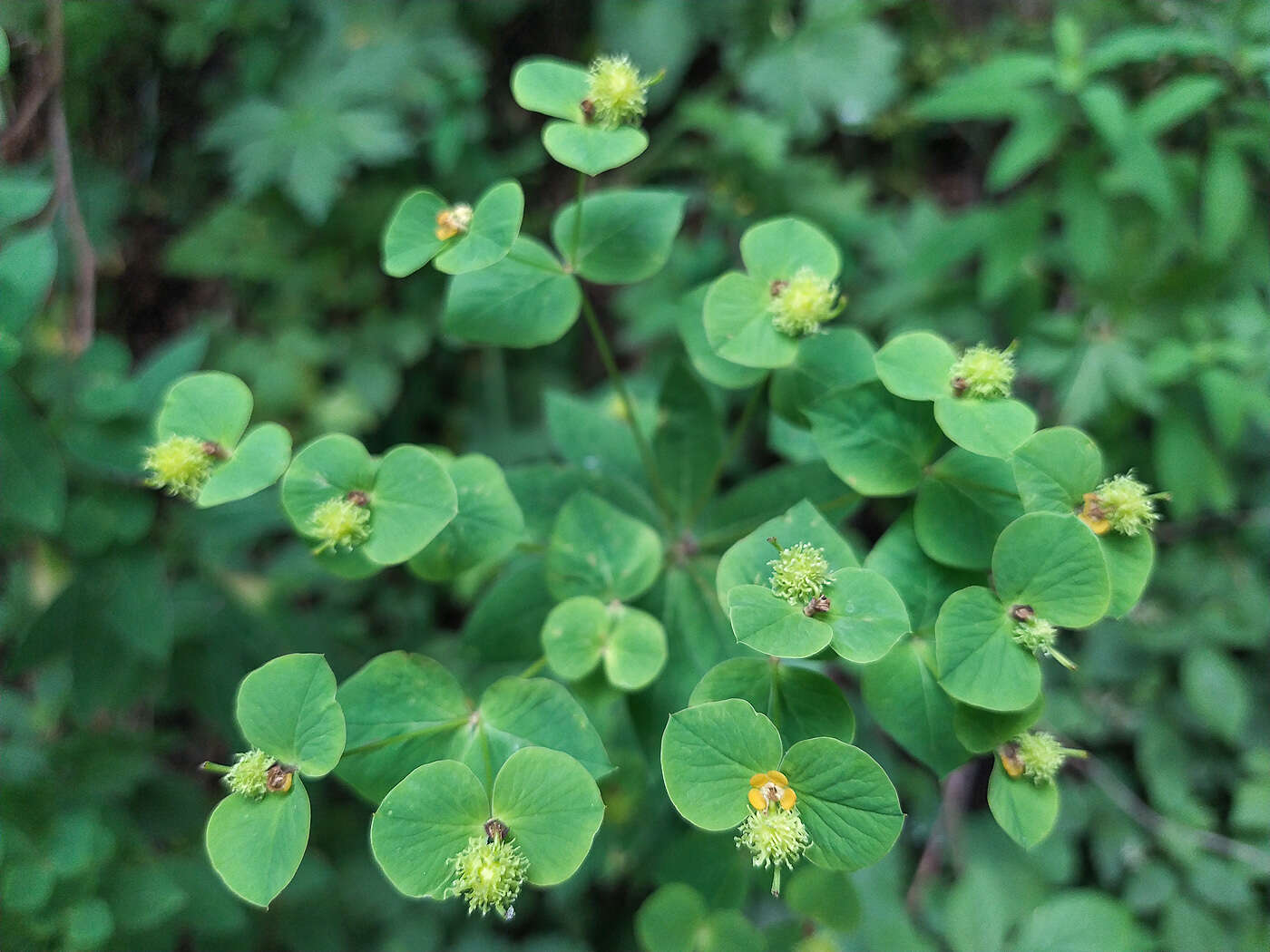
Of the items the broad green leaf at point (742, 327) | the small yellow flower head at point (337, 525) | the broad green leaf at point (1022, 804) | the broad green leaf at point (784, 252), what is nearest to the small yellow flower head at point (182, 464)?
the small yellow flower head at point (337, 525)

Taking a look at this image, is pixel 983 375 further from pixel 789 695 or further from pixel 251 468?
pixel 251 468

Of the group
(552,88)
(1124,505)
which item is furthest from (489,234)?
(1124,505)

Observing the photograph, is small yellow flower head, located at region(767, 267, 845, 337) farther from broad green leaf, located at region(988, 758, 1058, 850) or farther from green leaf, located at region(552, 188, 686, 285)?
broad green leaf, located at region(988, 758, 1058, 850)

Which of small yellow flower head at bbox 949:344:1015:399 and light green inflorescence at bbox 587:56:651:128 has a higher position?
light green inflorescence at bbox 587:56:651:128

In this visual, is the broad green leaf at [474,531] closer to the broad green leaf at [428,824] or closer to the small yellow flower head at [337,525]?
the small yellow flower head at [337,525]

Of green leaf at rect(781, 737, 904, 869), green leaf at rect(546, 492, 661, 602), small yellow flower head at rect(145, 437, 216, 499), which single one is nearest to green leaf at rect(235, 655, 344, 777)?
small yellow flower head at rect(145, 437, 216, 499)

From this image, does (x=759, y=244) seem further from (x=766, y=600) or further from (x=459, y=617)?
(x=459, y=617)

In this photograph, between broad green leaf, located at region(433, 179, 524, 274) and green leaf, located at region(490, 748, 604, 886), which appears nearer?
green leaf, located at region(490, 748, 604, 886)
